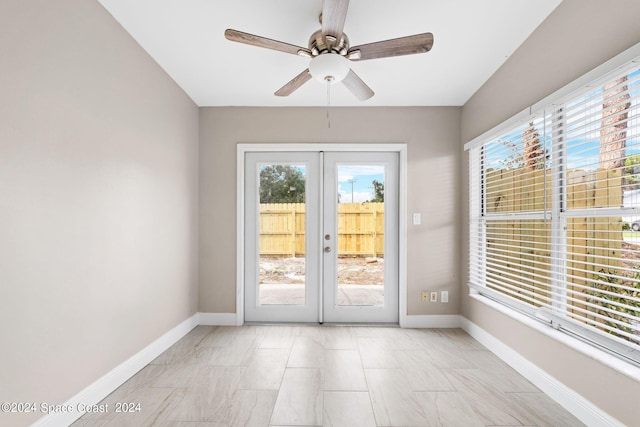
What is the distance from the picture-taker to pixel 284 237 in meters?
3.74

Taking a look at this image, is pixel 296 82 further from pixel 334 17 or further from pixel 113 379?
pixel 113 379

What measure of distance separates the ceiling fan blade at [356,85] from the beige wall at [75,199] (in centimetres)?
161

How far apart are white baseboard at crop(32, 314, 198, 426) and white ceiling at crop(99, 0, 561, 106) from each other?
94.2 inches

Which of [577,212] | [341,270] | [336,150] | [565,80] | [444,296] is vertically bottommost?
[444,296]

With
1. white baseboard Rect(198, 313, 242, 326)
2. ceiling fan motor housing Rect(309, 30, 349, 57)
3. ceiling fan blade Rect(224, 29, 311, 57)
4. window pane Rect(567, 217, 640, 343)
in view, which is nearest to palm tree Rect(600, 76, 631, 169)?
window pane Rect(567, 217, 640, 343)

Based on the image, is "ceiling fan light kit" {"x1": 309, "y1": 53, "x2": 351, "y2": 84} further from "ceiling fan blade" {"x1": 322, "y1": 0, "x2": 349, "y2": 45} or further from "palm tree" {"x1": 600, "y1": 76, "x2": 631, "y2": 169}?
"palm tree" {"x1": 600, "y1": 76, "x2": 631, "y2": 169}

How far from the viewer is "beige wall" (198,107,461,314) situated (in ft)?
11.9

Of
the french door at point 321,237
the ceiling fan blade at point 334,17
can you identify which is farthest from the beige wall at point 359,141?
the ceiling fan blade at point 334,17

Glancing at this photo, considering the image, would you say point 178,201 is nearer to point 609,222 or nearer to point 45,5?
point 45,5

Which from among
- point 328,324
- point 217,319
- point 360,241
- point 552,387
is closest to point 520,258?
point 552,387

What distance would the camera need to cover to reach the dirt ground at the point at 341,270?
146 inches

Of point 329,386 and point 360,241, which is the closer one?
point 329,386

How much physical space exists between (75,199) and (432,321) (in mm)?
3427

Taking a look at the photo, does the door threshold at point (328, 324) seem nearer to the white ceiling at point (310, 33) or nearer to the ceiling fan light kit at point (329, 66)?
the white ceiling at point (310, 33)
